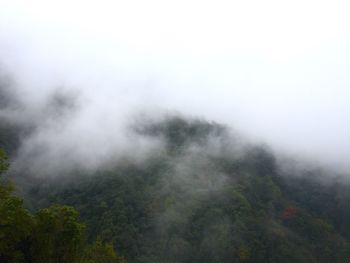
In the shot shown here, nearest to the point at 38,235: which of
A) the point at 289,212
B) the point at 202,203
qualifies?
the point at 202,203

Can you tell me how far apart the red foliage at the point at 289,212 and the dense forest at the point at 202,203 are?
0.25m

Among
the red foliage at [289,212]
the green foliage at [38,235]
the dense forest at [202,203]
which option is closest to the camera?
the green foliage at [38,235]

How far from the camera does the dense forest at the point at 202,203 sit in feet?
278

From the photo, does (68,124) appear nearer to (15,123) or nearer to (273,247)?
(15,123)

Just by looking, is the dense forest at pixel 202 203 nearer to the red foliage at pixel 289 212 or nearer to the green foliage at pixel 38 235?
the red foliage at pixel 289 212

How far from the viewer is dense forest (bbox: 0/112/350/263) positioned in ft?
278

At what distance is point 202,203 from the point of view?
316ft

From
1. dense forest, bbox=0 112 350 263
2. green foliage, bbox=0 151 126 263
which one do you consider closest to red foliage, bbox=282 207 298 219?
dense forest, bbox=0 112 350 263

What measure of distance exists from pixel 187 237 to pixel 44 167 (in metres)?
47.8

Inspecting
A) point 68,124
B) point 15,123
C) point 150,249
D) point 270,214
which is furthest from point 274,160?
point 15,123

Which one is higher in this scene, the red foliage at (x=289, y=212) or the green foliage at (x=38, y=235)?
the red foliage at (x=289, y=212)

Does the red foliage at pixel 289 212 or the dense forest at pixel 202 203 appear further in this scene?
the red foliage at pixel 289 212

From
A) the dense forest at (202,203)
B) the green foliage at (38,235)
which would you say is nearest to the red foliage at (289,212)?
the dense forest at (202,203)

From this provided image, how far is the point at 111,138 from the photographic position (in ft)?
420
